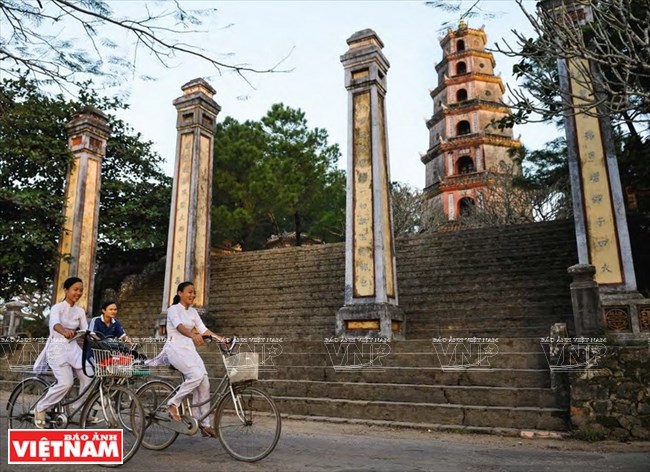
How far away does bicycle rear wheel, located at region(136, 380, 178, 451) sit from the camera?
4.06 meters

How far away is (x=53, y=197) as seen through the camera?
37.0ft

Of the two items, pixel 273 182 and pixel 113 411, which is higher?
pixel 273 182

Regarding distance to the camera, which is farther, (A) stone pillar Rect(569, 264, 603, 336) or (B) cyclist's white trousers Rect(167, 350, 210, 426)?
(A) stone pillar Rect(569, 264, 603, 336)

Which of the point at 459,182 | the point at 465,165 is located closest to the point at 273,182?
the point at 459,182

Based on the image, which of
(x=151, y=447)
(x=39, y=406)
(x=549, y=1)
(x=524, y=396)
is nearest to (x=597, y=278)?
(x=524, y=396)

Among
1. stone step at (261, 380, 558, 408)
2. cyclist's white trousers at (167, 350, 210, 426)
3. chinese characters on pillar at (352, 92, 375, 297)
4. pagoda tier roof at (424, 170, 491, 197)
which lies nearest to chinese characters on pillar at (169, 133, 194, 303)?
chinese characters on pillar at (352, 92, 375, 297)

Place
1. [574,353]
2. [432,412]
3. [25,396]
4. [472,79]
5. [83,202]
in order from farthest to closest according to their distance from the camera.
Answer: [472,79]
[83,202]
[432,412]
[574,353]
[25,396]

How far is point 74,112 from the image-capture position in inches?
474

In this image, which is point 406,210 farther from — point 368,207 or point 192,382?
point 192,382

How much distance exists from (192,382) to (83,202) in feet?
29.2

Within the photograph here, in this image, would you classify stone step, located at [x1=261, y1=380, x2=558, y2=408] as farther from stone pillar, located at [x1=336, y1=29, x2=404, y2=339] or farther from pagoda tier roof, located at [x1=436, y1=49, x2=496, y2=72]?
pagoda tier roof, located at [x1=436, y1=49, x2=496, y2=72]

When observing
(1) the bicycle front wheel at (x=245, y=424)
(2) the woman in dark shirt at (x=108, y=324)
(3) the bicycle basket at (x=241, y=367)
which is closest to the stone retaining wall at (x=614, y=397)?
(1) the bicycle front wheel at (x=245, y=424)

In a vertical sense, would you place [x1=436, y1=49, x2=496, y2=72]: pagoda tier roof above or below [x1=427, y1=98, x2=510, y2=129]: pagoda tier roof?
above

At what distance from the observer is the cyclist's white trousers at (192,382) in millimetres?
3977
